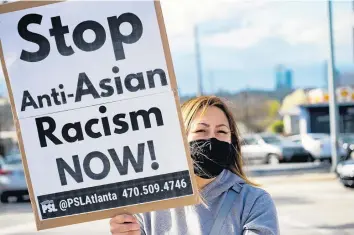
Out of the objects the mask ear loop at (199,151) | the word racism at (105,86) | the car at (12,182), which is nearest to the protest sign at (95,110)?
the word racism at (105,86)

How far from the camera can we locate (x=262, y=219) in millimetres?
2293

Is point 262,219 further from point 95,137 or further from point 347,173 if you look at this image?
point 347,173

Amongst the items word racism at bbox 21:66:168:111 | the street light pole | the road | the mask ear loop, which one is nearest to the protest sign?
word racism at bbox 21:66:168:111

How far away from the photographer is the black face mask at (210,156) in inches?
97.7

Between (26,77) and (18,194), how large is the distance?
48.3 ft

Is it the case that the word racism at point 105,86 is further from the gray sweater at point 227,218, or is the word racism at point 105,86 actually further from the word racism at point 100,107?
the gray sweater at point 227,218

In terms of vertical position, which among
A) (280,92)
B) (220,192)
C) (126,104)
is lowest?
(280,92)

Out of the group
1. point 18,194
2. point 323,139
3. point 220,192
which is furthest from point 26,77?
point 323,139

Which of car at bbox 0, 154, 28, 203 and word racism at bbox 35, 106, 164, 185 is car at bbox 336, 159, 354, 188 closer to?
car at bbox 0, 154, 28, 203

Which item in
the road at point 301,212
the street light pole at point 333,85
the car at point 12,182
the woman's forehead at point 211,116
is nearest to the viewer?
the woman's forehead at point 211,116

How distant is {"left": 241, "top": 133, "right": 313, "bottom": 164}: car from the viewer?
2523cm

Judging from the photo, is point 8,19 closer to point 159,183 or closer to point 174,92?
point 174,92

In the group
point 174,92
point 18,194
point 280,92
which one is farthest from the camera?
point 280,92

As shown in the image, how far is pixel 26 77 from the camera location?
239cm
